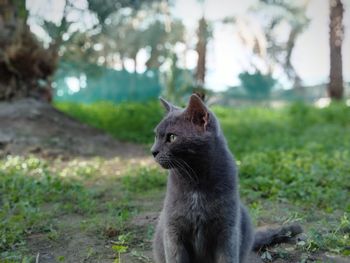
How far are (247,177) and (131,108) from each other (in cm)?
743

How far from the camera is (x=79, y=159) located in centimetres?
855

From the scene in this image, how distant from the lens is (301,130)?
43.0 ft

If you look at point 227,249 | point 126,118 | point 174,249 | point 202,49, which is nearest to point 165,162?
point 174,249

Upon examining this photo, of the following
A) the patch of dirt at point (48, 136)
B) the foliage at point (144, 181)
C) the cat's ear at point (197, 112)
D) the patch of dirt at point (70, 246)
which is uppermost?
the cat's ear at point (197, 112)

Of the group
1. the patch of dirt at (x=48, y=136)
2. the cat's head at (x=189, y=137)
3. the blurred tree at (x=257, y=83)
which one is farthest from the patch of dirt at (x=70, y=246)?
the blurred tree at (x=257, y=83)

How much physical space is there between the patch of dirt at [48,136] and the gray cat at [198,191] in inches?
231

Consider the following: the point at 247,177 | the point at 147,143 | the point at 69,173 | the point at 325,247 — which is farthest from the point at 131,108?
the point at 325,247

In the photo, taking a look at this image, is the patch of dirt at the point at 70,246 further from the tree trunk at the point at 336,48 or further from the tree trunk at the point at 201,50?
the tree trunk at the point at 336,48

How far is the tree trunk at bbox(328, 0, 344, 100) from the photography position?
1720cm

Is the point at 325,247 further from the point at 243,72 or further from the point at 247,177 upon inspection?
the point at 243,72

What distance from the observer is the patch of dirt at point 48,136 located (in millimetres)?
8789

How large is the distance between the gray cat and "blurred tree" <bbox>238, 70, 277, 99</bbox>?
56.8 feet

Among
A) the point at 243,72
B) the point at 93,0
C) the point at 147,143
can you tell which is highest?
the point at 93,0

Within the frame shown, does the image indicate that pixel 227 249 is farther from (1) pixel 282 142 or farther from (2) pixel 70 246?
(1) pixel 282 142
